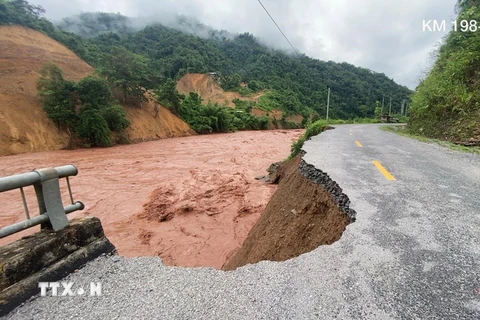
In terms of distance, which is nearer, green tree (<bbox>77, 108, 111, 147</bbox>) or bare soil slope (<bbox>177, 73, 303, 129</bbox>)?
green tree (<bbox>77, 108, 111, 147</bbox>)

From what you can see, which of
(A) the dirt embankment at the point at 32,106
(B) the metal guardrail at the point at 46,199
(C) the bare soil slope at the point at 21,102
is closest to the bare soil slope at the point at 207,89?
(A) the dirt embankment at the point at 32,106

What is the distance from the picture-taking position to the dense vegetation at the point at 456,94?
822 cm

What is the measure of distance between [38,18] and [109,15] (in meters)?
87.0

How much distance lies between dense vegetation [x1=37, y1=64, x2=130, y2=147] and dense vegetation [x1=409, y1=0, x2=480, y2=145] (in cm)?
1997

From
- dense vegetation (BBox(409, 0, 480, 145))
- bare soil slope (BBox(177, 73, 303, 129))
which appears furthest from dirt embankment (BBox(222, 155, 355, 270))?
bare soil slope (BBox(177, 73, 303, 129))

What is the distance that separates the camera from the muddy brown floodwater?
16.8ft

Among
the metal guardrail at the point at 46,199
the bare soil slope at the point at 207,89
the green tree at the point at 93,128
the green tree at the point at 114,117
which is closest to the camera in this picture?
the metal guardrail at the point at 46,199

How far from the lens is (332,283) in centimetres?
166

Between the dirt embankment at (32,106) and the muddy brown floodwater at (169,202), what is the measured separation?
11.3 ft

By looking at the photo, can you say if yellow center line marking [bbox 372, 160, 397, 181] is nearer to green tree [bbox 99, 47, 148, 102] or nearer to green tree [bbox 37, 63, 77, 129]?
green tree [bbox 37, 63, 77, 129]

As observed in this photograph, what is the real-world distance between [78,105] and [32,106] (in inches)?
116

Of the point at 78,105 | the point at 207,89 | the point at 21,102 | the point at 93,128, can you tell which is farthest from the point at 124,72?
the point at 207,89

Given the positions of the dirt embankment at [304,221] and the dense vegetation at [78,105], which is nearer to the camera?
the dirt embankment at [304,221]

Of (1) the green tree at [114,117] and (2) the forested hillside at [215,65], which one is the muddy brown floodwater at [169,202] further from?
(2) the forested hillside at [215,65]
